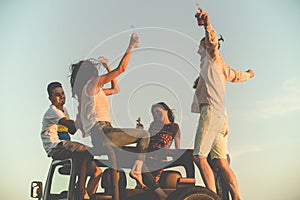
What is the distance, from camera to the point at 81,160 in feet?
20.0

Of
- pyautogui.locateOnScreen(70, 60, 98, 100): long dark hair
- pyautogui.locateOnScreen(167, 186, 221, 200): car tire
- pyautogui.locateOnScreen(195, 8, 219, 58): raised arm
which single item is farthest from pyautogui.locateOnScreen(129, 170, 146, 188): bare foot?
pyautogui.locateOnScreen(195, 8, 219, 58): raised arm

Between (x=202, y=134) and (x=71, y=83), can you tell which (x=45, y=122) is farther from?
(x=202, y=134)

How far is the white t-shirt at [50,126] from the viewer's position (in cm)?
659

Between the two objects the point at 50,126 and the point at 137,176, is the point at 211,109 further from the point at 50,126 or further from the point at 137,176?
the point at 50,126

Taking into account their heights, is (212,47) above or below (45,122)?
above

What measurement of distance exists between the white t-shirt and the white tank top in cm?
46

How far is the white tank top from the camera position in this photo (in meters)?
6.26

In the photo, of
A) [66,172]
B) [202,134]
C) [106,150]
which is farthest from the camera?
[66,172]

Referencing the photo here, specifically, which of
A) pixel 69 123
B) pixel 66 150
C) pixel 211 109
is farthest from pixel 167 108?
pixel 66 150

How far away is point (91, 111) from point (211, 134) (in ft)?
4.08

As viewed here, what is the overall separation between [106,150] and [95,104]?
64cm

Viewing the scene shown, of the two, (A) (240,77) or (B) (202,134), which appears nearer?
(B) (202,134)

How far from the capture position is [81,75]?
6391mm

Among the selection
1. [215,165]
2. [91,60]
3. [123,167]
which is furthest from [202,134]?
[91,60]
